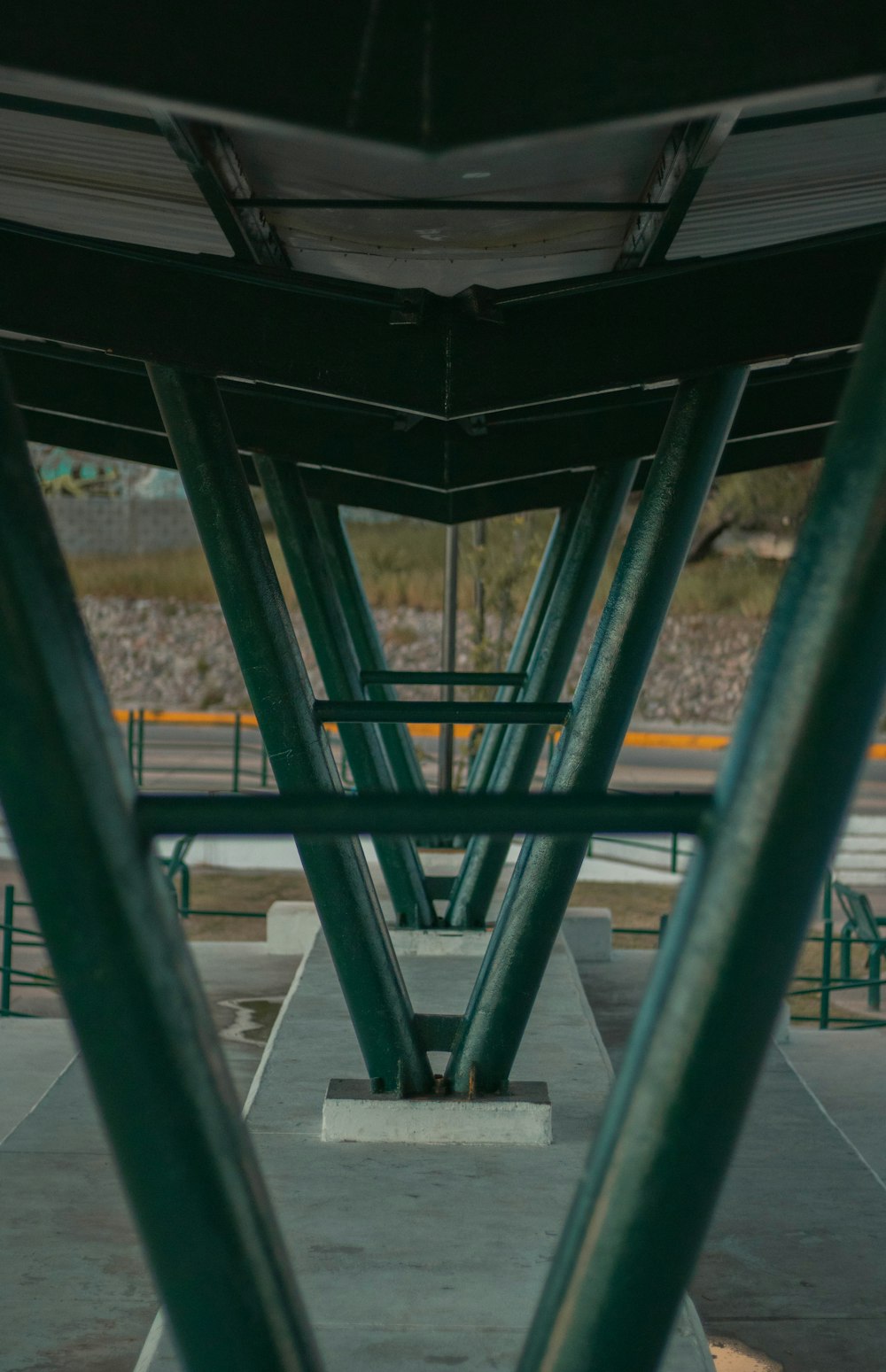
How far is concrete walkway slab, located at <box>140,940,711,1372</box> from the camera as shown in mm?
5473

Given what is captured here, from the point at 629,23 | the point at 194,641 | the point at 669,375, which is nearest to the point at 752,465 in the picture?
the point at 669,375

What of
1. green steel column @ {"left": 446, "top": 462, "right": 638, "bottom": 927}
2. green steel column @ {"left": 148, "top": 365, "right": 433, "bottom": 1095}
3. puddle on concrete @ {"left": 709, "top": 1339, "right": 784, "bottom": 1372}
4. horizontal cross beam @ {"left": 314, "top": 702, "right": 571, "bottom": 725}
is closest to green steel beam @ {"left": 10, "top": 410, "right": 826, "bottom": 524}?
green steel column @ {"left": 446, "top": 462, "right": 638, "bottom": 927}

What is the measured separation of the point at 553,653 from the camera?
42.5 ft

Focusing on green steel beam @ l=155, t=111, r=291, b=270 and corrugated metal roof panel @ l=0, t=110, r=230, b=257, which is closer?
green steel beam @ l=155, t=111, r=291, b=270

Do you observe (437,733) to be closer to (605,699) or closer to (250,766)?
(250,766)

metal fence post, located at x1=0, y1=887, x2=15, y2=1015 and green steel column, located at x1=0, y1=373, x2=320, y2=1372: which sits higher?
green steel column, located at x1=0, y1=373, x2=320, y2=1372

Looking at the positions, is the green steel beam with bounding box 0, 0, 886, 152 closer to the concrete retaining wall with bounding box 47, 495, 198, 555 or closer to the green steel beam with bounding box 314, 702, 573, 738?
the green steel beam with bounding box 314, 702, 573, 738

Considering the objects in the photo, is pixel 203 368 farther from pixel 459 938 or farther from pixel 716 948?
pixel 459 938

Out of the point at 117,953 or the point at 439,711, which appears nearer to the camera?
the point at 117,953

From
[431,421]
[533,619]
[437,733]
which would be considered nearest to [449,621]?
[533,619]

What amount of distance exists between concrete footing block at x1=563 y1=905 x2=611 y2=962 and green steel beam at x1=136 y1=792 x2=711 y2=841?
39.3 ft

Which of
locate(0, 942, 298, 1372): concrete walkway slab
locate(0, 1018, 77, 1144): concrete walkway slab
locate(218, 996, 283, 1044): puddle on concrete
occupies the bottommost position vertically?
locate(0, 1018, 77, 1144): concrete walkway slab

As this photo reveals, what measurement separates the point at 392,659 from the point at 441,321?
40.7 m

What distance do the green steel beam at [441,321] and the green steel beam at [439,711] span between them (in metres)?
1.82
